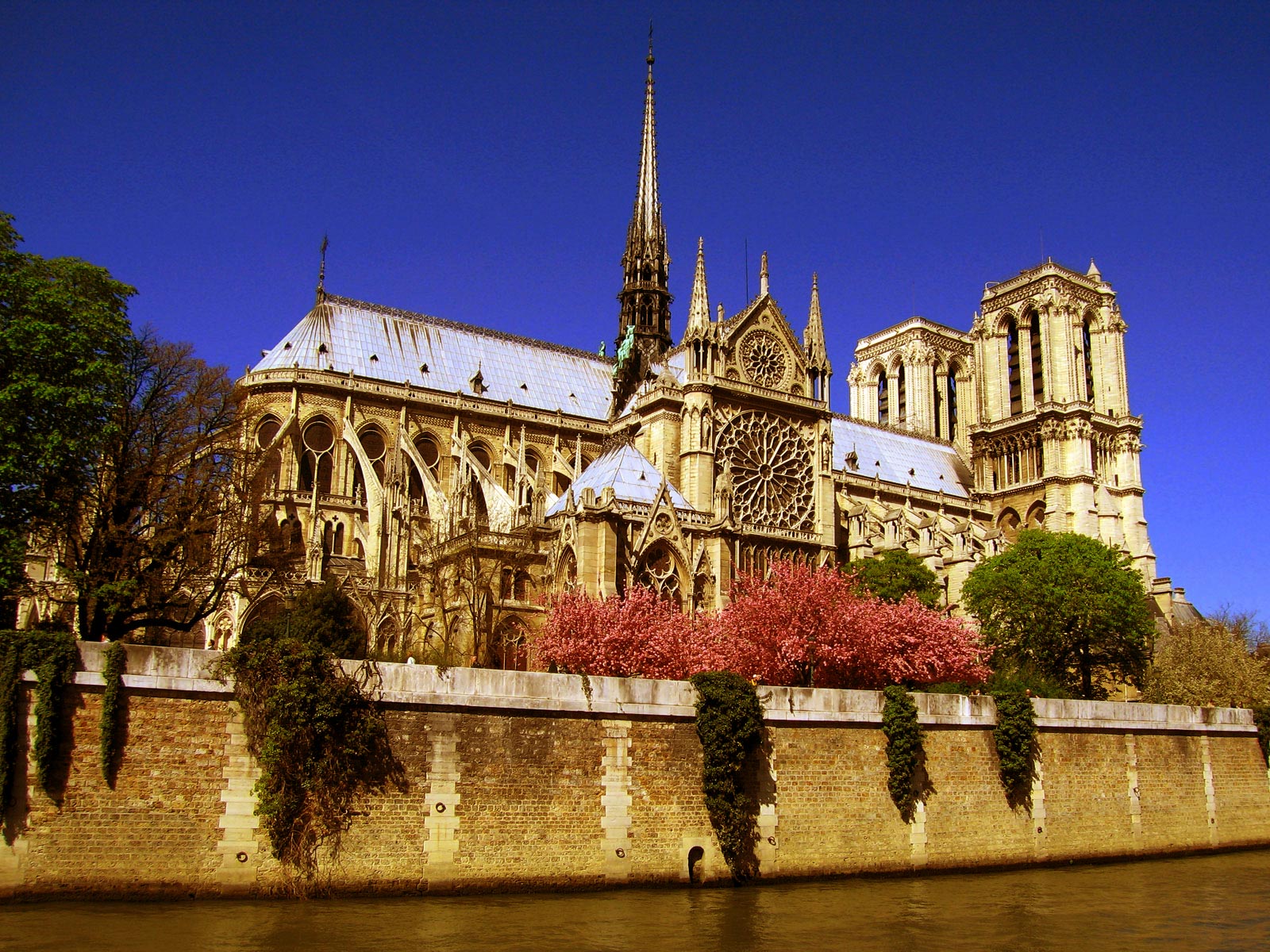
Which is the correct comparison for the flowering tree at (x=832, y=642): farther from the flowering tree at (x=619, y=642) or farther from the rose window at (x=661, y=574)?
the rose window at (x=661, y=574)

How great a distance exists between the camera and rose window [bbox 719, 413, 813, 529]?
164 ft

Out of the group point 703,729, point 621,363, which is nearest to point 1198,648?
point 621,363

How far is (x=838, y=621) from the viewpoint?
105 feet

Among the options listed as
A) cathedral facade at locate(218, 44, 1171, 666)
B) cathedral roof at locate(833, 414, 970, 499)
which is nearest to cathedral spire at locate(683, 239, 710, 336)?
cathedral facade at locate(218, 44, 1171, 666)

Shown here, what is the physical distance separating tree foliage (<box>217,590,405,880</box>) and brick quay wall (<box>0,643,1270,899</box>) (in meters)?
0.27

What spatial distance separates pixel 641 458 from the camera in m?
44.3

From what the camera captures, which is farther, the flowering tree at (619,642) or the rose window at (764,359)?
the rose window at (764,359)

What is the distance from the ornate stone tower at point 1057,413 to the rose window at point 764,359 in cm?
2475

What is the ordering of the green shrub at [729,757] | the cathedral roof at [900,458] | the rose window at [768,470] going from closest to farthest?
the green shrub at [729,757] < the rose window at [768,470] < the cathedral roof at [900,458]

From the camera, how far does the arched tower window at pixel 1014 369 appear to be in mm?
78625

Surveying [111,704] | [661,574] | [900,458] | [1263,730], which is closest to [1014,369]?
[900,458]

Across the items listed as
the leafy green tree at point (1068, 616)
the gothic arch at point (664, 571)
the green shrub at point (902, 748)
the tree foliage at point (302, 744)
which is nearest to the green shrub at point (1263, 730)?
the leafy green tree at point (1068, 616)

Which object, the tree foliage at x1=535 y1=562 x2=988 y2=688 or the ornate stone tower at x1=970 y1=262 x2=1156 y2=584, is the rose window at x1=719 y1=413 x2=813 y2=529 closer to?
the tree foliage at x1=535 y1=562 x2=988 y2=688

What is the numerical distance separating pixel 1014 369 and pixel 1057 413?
828cm
